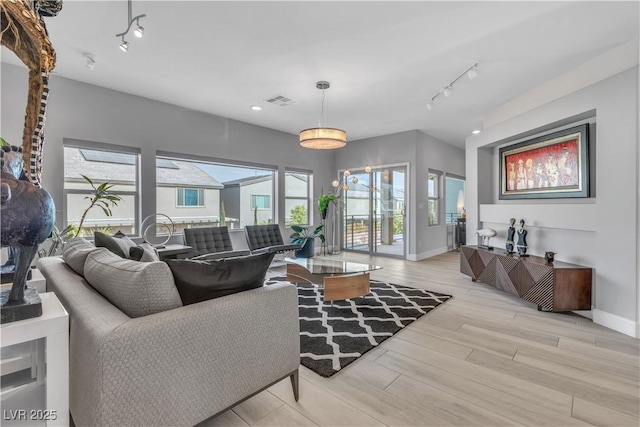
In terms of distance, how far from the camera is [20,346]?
53.9 inches

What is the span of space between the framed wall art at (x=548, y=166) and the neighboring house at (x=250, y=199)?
14.5 ft

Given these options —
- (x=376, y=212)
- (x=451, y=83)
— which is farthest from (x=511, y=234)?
(x=376, y=212)

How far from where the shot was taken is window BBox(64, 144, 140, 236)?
395 cm

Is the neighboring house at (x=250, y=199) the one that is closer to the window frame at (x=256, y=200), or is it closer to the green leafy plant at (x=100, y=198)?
the window frame at (x=256, y=200)

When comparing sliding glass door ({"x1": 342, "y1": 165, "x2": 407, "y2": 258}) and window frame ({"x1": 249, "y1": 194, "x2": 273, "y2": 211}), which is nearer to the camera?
window frame ({"x1": 249, "y1": 194, "x2": 273, "y2": 211})

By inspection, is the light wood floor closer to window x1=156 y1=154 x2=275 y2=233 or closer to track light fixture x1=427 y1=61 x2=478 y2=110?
track light fixture x1=427 y1=61 x2=478 y2=110

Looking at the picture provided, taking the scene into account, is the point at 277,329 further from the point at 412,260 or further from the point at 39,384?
the point at 412,260

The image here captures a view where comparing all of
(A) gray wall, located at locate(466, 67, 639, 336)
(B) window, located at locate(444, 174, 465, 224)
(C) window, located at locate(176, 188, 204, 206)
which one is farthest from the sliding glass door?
(C) window, located at locate(176, 188, 204, 206)

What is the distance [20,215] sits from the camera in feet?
3.30

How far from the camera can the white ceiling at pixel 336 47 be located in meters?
2.46

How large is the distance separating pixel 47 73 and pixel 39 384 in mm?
1509

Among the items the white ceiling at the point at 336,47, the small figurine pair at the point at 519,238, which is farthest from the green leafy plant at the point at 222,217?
the small figurine pair at the point at 519,238

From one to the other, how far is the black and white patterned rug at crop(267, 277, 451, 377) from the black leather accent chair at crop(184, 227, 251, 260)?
1332 mm

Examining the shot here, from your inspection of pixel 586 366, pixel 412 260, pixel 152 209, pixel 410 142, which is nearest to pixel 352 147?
pixel 410 142
